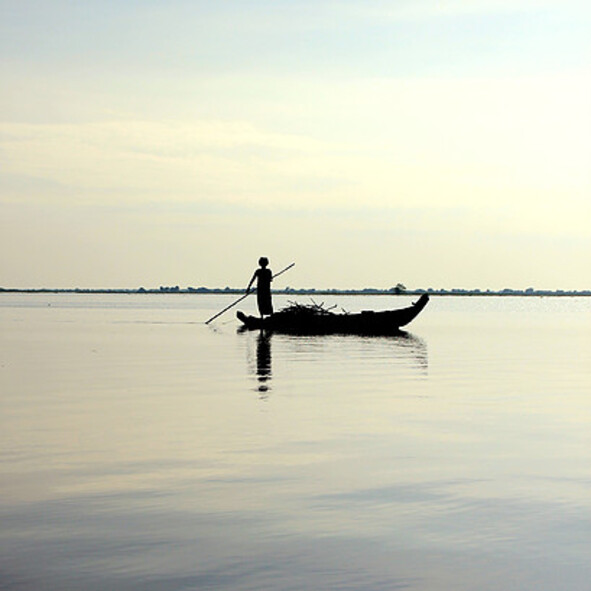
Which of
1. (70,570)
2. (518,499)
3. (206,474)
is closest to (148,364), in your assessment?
(206,474)

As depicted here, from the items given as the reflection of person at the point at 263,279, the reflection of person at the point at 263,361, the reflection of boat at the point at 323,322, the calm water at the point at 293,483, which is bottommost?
the calm water at the point at 293,483

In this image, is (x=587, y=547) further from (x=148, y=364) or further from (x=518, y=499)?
(x=148, y=364)

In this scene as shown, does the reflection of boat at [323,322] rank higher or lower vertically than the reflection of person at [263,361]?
higher

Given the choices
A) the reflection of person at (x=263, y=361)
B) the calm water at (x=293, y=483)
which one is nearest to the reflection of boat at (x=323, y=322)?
the reflection of person at (x=263, y=361)

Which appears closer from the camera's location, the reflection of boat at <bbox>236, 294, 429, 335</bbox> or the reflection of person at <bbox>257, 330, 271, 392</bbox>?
the reflection of person at <bbox>257, 330, 271, 392</bbox>

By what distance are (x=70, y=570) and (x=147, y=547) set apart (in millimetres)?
792

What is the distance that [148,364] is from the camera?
91.2 ft

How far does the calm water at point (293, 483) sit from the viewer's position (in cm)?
769

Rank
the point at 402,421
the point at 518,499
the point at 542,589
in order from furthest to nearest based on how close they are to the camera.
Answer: the point at 402,421, the point at 518,499, the point at 542,589

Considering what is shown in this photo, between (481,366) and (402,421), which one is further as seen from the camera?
(481,366)

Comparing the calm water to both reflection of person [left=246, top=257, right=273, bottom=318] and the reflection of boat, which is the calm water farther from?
the reflection of boat

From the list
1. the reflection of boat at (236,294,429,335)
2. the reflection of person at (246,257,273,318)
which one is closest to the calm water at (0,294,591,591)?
the reflection of person at (246,257,273,318)

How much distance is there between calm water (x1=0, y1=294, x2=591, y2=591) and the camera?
7.69 m

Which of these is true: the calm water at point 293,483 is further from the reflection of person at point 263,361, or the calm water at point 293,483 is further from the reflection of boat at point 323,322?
the reflection of boat at point 323,322
